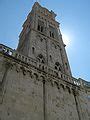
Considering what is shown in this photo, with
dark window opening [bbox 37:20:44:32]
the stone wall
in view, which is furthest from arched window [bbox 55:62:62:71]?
dark window opening [bbox 37:20:44:32]

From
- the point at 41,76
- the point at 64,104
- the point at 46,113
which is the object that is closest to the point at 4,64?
the point at 41,76

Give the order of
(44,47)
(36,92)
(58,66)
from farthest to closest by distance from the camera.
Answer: (44,47)
(58,66)
(36,92)

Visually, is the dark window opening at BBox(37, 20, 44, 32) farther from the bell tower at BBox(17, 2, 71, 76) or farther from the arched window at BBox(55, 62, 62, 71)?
the arched window at BBox(55, 62, 62, 71)

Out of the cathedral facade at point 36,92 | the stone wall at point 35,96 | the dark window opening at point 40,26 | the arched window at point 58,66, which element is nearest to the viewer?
the stone wall at point 35,96

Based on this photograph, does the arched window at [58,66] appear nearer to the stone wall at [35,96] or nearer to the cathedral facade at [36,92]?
the cathedral facade at [36,92]

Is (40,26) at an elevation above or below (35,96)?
above

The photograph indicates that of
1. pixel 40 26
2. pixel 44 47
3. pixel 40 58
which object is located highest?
pixel 40 26

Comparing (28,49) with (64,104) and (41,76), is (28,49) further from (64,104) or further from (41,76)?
(64,104)

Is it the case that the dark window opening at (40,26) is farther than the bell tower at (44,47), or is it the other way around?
the dark window opening at (40,26)

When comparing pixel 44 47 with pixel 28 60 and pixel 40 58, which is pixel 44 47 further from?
pixel 28 60

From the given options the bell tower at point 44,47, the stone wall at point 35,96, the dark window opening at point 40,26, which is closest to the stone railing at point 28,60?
the stone wall at point 35,96

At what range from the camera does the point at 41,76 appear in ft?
48.2

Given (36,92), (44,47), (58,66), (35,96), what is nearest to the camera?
(35,96)

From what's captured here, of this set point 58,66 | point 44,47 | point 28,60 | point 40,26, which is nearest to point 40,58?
point 58,66
